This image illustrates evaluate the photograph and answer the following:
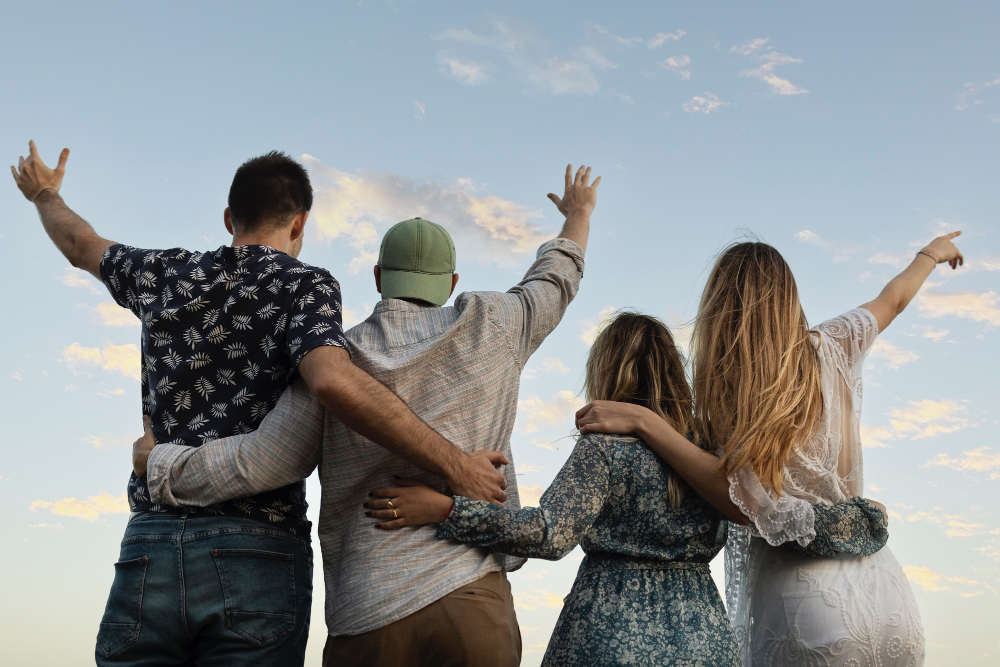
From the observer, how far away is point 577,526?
110 inches

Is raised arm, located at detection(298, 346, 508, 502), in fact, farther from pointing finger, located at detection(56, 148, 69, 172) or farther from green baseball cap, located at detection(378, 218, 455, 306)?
pointing finger, located at detection(56, 148, 69, 172)

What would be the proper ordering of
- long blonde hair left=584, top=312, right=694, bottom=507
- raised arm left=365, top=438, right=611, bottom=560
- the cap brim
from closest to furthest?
raised arm left=365, top=438, right=611, bottom=560 < long blonde hair left=584, top=312, right=694, bottom=507 < the cap brim

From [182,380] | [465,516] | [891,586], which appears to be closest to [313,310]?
[182,380]

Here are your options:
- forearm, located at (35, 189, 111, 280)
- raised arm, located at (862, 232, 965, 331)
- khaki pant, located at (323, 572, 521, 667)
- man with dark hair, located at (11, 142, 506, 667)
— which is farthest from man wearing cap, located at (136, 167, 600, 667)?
raised arm, located at (862, 232, 965, 331)

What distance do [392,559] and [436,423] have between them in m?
0.49

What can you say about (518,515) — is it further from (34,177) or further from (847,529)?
(34,177)

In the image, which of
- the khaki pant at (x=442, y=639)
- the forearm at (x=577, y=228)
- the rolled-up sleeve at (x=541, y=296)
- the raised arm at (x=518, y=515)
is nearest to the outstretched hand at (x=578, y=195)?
the forearm at (x=577, y=228)

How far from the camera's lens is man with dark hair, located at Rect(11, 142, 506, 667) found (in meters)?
2.67

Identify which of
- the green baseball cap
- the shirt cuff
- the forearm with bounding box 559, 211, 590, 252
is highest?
the forearm with bounding box 559, 211, 590, 252

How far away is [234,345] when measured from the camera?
2.89 metres

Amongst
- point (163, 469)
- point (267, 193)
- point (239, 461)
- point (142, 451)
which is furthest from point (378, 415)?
point (267, 193)

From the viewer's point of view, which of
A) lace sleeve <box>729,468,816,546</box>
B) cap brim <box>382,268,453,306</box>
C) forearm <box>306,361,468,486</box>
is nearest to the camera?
forearm <box>306,361,468,486</box>

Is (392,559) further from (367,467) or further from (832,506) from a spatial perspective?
(832,506)

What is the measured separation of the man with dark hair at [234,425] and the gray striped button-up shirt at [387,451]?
0.34ft
